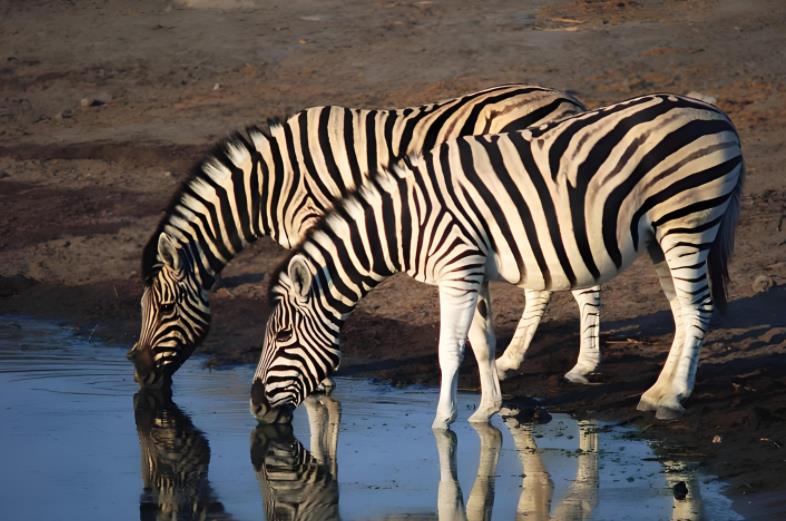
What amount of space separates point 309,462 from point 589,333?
2.27 metres

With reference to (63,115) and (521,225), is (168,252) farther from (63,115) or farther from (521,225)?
(63,115)

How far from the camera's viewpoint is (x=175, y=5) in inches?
889

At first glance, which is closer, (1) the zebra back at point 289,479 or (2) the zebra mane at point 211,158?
(1) the zebra back at point 289,479

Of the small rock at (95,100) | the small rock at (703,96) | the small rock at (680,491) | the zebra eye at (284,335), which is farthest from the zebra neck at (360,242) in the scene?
the small rock at (95,100)

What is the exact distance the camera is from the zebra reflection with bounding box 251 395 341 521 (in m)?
6.70

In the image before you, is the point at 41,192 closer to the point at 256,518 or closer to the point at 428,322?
the point at 428,322

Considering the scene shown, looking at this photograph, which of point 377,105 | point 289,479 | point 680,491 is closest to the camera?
point 680,491

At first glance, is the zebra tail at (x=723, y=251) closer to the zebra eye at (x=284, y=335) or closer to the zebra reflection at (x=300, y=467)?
the zebra reflection at (x=300, y=467)

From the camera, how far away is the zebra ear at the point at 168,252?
877 centimetres

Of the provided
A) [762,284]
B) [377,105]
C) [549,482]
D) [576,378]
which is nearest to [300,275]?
[549,482]

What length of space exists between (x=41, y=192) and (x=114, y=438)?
23.9ft

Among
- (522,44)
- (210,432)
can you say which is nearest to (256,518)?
(210,432)

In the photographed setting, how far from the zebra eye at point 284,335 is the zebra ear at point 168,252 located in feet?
4.09

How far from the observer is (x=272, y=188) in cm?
903
